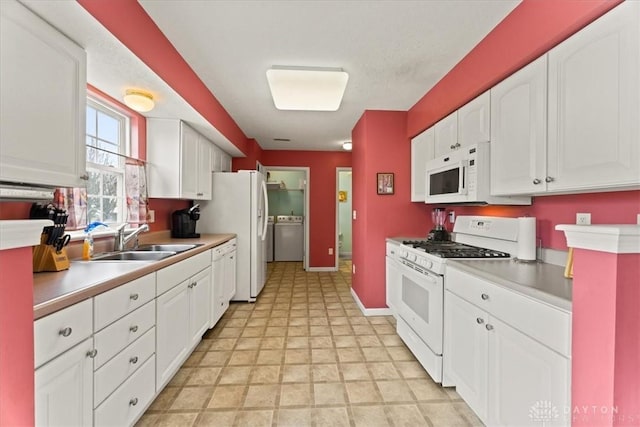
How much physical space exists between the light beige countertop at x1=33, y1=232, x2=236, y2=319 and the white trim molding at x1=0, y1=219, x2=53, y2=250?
11.1 inches

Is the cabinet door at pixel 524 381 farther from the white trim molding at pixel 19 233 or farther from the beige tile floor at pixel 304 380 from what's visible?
the white trim molding at pixel 19 233

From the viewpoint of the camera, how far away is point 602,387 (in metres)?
0.90

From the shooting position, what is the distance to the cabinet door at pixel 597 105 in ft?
3.67

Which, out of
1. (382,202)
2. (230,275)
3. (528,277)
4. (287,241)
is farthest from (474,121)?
(287,241)

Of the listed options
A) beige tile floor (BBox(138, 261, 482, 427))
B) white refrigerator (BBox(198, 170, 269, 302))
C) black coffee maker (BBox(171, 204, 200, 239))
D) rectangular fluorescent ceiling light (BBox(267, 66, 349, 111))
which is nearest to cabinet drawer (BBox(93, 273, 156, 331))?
beige tile floor (BBox(138, 261, 482, 427))

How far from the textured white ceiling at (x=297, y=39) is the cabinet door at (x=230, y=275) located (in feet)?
5.13

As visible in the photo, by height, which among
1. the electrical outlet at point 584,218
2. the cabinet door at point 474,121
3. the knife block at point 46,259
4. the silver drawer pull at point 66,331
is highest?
the cabinet door at point 474,121

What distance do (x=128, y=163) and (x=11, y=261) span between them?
201 centimetres

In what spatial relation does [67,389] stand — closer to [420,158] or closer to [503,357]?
[503,357]

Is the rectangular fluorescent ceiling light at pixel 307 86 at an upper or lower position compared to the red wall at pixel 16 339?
upper

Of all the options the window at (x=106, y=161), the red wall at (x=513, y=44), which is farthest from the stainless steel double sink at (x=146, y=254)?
the red wall at (x=513, y=44)

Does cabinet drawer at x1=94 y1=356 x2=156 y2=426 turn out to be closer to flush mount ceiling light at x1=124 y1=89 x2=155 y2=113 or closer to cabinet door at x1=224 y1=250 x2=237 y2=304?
cabinet door at x1=224 y1=250 x2=237 y2=304

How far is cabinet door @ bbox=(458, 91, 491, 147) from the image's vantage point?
6.59 ft

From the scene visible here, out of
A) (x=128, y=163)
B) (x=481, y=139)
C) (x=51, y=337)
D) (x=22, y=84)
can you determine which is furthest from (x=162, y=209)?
(x=481, y=139)
